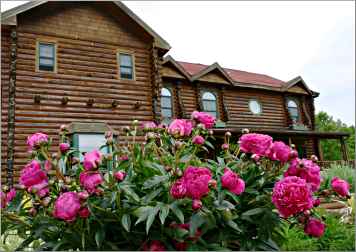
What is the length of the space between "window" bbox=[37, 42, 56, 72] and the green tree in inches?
703

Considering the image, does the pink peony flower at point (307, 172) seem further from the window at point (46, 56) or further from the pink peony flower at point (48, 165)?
the window at point (46, 56)

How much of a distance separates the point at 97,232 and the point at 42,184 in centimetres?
30

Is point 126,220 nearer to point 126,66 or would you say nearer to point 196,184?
point 196,184

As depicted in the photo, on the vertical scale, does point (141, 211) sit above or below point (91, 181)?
below

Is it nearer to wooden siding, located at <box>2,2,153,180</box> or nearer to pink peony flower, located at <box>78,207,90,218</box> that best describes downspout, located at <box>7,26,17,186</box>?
wooden siding, located at <box>2,2,153,180</box>

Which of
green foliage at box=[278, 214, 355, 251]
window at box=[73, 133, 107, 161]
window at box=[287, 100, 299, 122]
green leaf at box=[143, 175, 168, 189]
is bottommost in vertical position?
green foliage at box=[278, 214, 355, 251]

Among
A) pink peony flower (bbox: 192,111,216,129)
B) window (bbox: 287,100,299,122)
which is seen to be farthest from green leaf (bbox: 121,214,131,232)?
window (bbox: 287,100,299,122)

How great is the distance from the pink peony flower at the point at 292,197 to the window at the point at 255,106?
15.5 meters

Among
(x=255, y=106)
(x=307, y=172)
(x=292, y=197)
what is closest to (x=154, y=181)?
(x=292, y=197)

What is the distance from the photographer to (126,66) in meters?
10.7

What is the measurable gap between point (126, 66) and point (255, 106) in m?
8.20

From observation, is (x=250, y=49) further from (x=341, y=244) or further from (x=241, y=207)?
(x=241, y=207)

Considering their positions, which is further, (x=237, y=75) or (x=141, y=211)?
(x=237, y=75)

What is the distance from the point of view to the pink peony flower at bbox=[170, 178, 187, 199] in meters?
1.26
